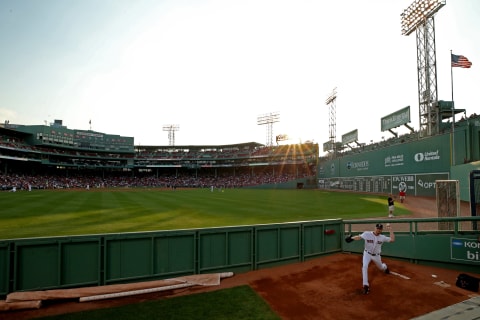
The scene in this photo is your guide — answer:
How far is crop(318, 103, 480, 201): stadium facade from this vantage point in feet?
86.6

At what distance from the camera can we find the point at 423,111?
35469mm

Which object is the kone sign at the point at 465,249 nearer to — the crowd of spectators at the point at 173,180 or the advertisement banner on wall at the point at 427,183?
the advertisement banner on wall at the point at 427,183

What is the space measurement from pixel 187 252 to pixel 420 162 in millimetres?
33839

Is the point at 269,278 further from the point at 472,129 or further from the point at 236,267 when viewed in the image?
the point at 472,129

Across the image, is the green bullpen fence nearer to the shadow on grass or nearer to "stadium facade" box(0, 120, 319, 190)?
the shadow on grass

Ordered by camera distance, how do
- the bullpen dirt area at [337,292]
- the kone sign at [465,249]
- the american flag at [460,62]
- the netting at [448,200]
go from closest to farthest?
1. the bullpen dirt area at [337,292]
2. the kone sign at [465,249]
3. the netting at [448,200]
4. the american flag at [460,62]

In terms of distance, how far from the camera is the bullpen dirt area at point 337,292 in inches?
252

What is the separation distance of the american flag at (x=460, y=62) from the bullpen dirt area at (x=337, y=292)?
2308 cm

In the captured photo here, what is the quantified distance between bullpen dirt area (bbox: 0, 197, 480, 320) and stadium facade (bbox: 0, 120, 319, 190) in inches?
2398

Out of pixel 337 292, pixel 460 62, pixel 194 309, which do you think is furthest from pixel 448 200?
pixel 460 62

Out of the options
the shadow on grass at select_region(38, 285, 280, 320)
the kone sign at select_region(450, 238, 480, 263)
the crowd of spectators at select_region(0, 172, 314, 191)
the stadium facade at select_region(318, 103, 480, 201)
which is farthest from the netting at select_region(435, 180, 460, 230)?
the crowd of spectators at select_region(0, 172, 314, 191)

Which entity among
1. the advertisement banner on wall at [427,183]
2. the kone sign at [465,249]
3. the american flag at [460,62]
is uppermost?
the american flag at [460,62]

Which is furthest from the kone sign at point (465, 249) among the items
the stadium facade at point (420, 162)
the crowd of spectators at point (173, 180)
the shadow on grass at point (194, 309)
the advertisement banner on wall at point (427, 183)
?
the crowd of spectators at point (173, 180)

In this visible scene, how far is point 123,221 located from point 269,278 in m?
11.6
